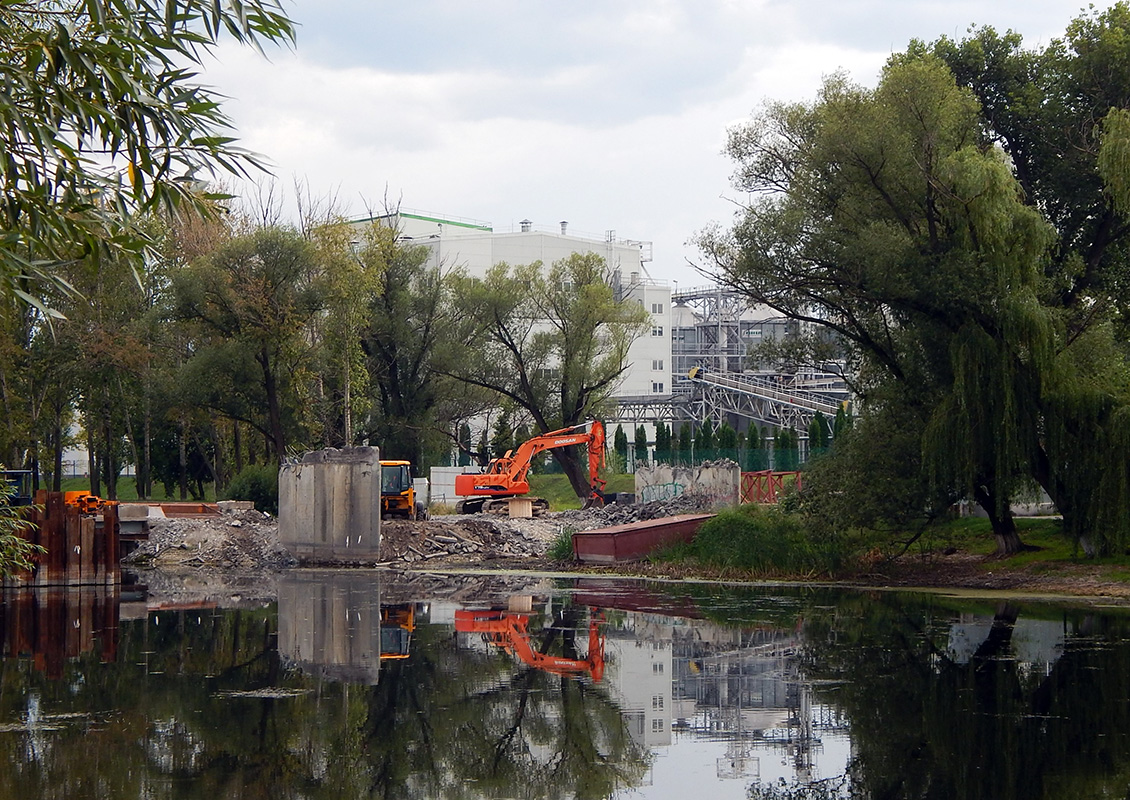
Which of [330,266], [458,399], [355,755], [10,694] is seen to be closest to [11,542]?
[10,694]

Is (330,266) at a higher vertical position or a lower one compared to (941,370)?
higher

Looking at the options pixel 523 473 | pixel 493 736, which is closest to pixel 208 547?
pixel 523 473

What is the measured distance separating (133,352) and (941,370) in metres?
36.5

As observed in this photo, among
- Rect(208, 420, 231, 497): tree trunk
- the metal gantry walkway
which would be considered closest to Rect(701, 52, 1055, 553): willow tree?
Rect(208, 420, 231, 497): tree trunk

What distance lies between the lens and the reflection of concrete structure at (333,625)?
16.2 metres

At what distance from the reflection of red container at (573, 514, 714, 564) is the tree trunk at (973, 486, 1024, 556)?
686 centimetres

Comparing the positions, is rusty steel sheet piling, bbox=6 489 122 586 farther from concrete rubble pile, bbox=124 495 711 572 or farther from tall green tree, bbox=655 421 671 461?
tall green tree, bbox=655 421 671 461

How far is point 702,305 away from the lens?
9650 cm

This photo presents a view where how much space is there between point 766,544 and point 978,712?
1782cm

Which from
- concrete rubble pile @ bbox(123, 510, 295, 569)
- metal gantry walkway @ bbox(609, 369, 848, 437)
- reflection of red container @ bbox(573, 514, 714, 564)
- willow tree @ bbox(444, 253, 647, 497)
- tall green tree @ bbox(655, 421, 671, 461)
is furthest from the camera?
metal gantry walkway @ bbox(609, 369, 848, 437)

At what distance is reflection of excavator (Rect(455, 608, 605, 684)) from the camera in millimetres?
15977

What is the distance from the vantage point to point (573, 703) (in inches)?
526

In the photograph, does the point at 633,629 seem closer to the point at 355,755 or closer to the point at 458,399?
the point at 355,755

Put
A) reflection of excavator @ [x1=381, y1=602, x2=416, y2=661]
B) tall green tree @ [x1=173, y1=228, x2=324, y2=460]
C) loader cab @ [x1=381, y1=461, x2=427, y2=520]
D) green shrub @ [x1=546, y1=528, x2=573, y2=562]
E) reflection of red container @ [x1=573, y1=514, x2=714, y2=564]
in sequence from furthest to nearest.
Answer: tall green tree @ [x1=173, y1=228, x2=324, y2=460], loader cab @ [x1=381, y1=461, x2=427, y2=520], green shrub @ [x1=546, y1=528, x2=573, y2=562], reflection of red container @ [x1=573, y1=514, x2=714, y2=564], reflection of excavator @ [x1=381, y1=602, x2=416, y2=661]
